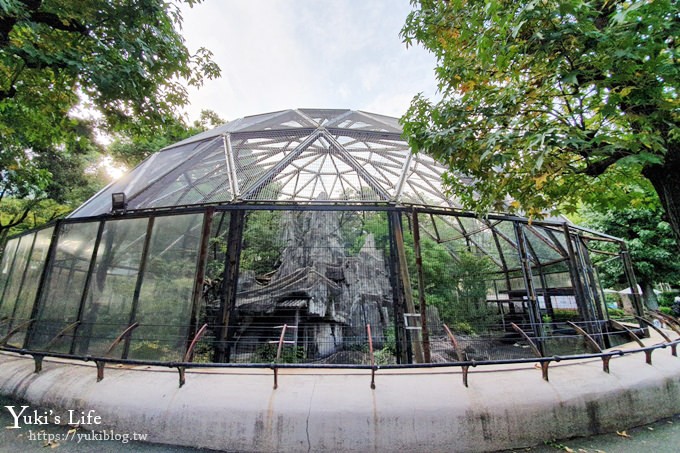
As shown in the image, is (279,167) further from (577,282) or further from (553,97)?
(577,282)

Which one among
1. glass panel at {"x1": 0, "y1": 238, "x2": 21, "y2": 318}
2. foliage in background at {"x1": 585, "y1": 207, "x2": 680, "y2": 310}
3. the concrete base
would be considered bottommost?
the concrete base

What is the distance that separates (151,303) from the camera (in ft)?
18.5

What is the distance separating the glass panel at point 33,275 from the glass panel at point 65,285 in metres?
0.75

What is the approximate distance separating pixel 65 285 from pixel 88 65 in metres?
5.30

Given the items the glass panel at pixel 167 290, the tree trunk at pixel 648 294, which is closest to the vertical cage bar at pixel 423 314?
the glass panel at pixel 167 290

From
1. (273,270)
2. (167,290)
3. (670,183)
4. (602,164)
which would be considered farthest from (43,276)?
(670,183)

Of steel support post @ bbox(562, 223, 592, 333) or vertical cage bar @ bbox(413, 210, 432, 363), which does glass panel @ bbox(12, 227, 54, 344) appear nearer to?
vertical cage bar @ bbox(413, 210, 432, 363)

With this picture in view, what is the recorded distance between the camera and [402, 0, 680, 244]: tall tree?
9.32ft

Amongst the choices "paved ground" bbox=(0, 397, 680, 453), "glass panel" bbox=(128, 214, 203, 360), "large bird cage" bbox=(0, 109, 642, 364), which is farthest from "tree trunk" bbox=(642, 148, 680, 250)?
"glass panel" bbox=(128, 214, 203, 360)

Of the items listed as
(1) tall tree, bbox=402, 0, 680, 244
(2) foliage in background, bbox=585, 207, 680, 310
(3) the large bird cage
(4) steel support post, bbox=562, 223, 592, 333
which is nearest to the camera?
(1) tall tree, bbox=402, 0, 680, 244

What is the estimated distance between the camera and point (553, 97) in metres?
4.04

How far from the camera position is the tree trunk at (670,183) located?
3439 mm

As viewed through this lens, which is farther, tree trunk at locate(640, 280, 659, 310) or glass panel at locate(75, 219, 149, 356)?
tree trunk at locate(640, 280, 659, 310)

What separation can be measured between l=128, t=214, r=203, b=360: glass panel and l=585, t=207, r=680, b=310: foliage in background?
24.0m
